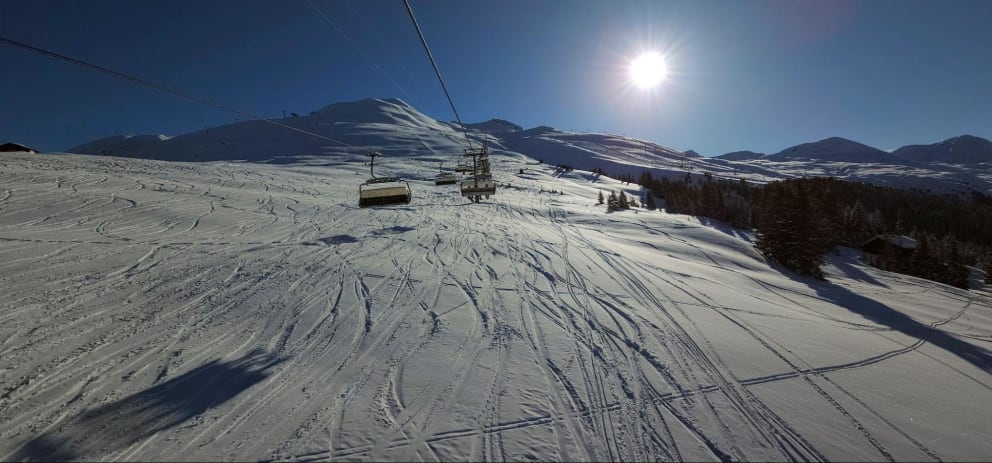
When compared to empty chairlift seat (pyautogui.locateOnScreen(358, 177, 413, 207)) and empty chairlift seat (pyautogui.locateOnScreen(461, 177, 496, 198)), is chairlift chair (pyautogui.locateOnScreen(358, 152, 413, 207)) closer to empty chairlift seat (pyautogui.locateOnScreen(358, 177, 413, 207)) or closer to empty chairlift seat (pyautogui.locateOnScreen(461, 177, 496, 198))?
empty chairlift seat (pyautogui.locateOnScreen(358, 177, 413, 207))

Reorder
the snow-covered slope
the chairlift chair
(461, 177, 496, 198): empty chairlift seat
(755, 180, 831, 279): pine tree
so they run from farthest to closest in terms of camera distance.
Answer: the snow-covered slope < (755, 180, 831, 279): pine tree < (461, 177, 496, 198): empty chairlift seat < the chairlift chair

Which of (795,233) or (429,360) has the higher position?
(429,360)

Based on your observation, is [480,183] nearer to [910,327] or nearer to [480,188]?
[480,188]

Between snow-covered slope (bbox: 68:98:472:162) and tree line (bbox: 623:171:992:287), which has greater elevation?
snow-covered slope (bbox: 68:98:472:162)

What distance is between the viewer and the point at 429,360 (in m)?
6.01

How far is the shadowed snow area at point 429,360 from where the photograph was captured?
4348mm

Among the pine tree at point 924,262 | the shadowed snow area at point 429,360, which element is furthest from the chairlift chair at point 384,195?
the pine tree at point 924,262

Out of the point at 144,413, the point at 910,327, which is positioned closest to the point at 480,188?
the point at 144,413

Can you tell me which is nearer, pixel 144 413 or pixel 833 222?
pixel 144 413

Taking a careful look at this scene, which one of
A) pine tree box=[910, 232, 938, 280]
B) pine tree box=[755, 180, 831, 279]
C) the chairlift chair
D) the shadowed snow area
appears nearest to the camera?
the shadowed snow area

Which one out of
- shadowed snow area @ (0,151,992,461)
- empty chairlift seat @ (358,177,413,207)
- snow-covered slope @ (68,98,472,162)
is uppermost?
snow-covered slope @ (68,98,472,162)

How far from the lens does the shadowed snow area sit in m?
4.35

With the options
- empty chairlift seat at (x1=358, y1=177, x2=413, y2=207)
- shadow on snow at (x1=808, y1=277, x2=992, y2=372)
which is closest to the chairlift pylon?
empty chairlift seat at (x1=358, y1=177, x2=413, y2=207)

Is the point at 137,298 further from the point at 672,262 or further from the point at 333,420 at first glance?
the point at 672,262
